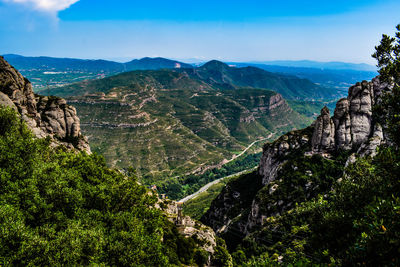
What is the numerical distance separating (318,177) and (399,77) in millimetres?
64618

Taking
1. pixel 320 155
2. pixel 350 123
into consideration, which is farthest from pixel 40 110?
pixel 350 123

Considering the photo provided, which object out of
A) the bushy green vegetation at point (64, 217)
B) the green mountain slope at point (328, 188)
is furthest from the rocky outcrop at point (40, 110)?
the green mountain slope at point (328, 188)

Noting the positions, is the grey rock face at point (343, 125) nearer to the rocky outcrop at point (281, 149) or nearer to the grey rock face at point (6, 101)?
the rocky outcrop at point (281, 149)

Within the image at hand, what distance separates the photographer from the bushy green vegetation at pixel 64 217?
23609 mm

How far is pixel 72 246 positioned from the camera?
Answer: 2488cm

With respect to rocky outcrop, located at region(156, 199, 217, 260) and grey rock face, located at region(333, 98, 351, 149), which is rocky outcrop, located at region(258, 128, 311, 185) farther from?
rocky outcrop, located at region(156, 199, 217, 260)

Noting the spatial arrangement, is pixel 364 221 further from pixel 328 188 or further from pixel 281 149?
pixel 281 149

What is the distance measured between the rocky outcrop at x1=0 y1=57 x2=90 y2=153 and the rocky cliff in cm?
7797

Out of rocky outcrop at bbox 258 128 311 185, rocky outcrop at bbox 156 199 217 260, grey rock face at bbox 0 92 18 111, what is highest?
grey rock face at bbox 0 92 18 111

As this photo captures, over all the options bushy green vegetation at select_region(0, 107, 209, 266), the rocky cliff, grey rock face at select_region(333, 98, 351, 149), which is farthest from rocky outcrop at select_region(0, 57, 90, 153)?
grey rock face at select_region(333, 98, 351, 149)

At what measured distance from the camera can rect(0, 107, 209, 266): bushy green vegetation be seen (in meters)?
23.6

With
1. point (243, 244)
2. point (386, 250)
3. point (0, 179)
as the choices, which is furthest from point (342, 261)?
point (243, 244)

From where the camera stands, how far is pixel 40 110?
85.6m

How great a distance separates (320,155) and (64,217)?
289ft
